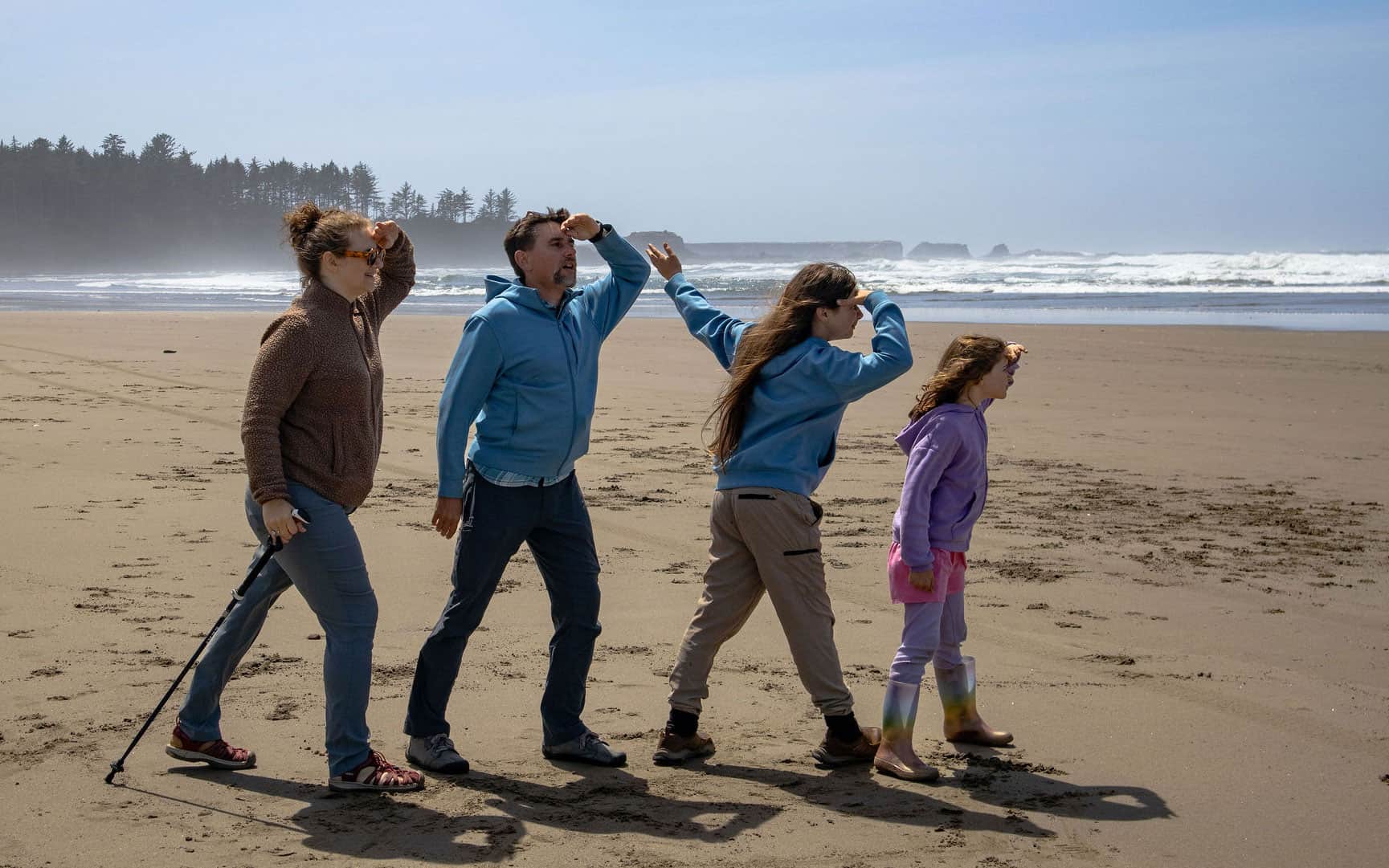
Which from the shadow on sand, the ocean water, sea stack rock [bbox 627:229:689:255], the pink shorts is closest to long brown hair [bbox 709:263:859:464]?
the pink shorts

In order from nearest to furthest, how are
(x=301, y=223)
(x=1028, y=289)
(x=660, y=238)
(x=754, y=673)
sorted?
(x=301, y=223), (x=754, y=673), (x=1028, y=289), (x=660, y=238)

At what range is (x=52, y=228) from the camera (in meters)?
105

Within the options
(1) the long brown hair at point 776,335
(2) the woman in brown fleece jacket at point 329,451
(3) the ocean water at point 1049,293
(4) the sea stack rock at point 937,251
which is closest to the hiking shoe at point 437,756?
(2) the woman in brown fleece jacket at point 329,451

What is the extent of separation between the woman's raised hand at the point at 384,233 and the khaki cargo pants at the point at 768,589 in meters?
1.36

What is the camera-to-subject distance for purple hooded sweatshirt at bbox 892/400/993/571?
162 inches

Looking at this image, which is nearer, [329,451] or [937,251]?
[329,451]

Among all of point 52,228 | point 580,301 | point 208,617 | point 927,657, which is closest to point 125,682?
point 208,617

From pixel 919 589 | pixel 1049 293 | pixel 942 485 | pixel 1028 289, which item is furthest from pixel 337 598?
pixel 1028 289

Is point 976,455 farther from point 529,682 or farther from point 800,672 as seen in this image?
point 529,682

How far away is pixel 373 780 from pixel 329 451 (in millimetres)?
991

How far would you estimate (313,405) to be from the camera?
380 centimetres

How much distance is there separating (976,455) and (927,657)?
26.5 inches

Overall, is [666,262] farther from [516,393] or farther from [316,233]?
[316,233]

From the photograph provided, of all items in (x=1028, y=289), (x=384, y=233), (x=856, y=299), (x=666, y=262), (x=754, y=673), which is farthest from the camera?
(x=1028, y=289)
